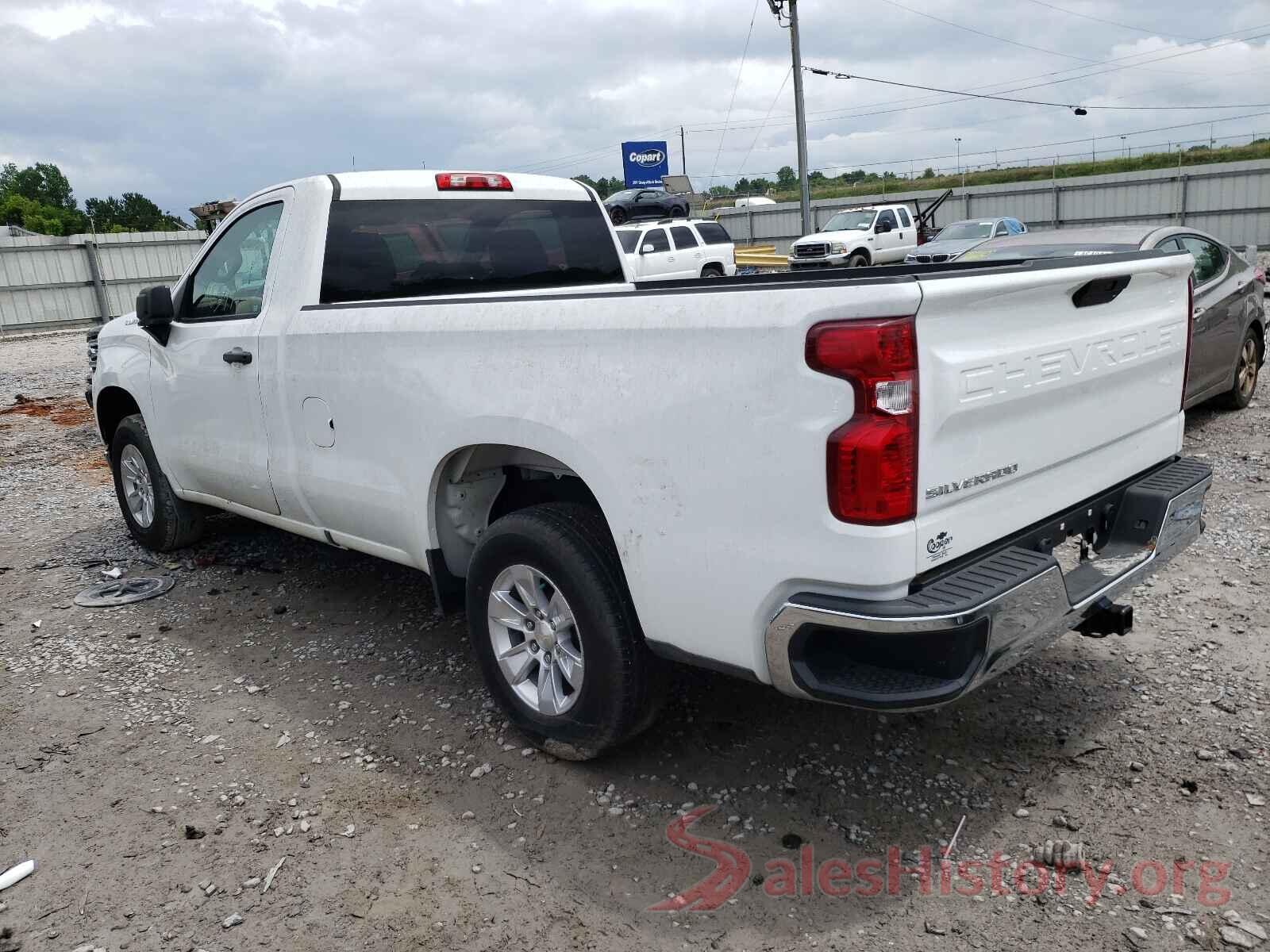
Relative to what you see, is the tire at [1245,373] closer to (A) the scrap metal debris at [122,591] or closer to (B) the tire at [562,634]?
(B) the tire at [562,634]

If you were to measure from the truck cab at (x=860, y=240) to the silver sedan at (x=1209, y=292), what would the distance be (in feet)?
57.8

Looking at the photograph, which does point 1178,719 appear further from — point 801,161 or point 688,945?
point 801,161

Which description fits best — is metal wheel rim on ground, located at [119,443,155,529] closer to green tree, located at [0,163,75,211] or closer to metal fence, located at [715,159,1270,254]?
metal fence, located at [715,159,1270,254]

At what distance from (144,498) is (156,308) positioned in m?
1.69

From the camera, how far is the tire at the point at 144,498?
608 centimetres

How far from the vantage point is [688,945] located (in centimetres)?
271

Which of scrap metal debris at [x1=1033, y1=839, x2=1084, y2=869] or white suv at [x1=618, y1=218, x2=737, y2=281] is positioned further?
white suv at [x1=618, y1=218, x2=737, y2=281]

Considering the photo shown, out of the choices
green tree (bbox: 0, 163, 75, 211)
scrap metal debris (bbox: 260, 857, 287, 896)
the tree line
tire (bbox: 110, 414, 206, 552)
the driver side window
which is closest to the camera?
scrap metal debris (bbox: 260, 857, 287, 896)

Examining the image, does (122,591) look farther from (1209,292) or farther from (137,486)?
(1209,292)

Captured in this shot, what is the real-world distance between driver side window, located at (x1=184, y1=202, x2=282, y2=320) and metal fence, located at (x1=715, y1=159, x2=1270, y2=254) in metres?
32.0

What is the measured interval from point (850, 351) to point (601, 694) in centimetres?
145

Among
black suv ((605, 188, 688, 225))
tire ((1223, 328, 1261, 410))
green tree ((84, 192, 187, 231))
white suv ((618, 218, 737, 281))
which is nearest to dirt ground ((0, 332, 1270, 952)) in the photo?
tire ((1223, 328, 1261, 410))

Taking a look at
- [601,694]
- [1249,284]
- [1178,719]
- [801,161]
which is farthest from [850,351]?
[801,161]

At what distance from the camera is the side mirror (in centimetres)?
514
